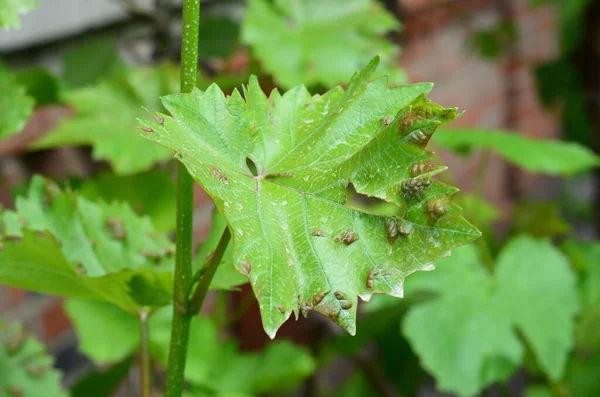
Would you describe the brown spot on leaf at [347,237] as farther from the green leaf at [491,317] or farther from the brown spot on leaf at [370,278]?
the green leaf at [491,317]

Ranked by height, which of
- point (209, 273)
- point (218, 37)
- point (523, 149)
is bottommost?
point (523, 149)

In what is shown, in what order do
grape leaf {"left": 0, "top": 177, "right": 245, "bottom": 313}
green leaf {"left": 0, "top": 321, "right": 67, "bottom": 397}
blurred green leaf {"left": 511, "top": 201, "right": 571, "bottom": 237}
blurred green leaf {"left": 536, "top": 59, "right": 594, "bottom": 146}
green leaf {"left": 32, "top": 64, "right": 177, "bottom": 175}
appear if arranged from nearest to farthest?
1. grape leaf {"left": 0, "top": 177, "right": 245, "bottom": 313}
2. green leaf {"left": 0, "top": 321, "right": 67, "bottom": 397}
3. green leaf {"left": 32, "top": 64, "right": 177, "bottom": 175}
4. blurred green leaf {"left": 511, "top": 201, "right": 571, "bottom": 237}
5. blurred green leaf {"left": 536, "top": 59, "right": 594, "bottom": 146}

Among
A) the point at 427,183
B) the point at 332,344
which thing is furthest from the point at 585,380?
the point at 427,183

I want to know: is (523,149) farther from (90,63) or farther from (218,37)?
(90,63)

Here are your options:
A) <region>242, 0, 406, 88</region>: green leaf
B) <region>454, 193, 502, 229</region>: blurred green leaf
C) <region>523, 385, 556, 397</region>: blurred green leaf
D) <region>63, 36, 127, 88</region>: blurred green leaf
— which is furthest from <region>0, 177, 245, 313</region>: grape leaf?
<region>523, 385, 556, 397</region>: blurred green leaf

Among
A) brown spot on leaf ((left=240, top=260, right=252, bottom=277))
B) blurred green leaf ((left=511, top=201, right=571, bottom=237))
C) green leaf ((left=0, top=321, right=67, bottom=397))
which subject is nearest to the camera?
brown spot on leaf ((left=240, top=260, right=252, bottom=277))

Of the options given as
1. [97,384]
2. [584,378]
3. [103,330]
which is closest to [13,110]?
[103,330]

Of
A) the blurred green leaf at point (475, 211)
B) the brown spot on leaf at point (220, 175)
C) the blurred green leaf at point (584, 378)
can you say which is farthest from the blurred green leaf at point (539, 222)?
the brown spot on leaf at point (220, 175)

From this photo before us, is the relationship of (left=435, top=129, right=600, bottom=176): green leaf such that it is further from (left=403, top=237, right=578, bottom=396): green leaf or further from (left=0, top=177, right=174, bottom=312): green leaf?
(left=0, top=177, right=174, bottom=312): green leaf
